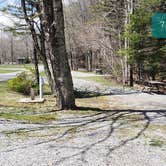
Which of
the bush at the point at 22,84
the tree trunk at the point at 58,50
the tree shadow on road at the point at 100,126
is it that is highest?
the tree trunk at the point at 58,50

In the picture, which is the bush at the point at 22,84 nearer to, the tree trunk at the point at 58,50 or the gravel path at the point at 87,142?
the tree trunk at the point at 58,50

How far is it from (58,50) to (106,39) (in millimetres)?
17343

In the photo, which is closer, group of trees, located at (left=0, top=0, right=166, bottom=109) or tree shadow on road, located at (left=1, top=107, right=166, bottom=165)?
tree shadow on road, located at (left=1, top=107, right=166, bottom=165)

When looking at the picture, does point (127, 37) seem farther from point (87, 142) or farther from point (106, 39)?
point (87, 142)

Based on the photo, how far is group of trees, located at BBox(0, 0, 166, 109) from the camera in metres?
9.15

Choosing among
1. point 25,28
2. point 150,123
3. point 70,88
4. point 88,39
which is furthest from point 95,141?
point 88,39

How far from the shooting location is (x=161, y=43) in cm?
1689

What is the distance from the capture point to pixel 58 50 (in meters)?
9.16

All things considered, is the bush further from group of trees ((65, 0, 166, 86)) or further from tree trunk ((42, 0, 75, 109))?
tree trunk ((42, 0, 75, 109))

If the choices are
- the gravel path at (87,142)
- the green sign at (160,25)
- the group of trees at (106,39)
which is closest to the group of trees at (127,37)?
the group of trees at (106,39)

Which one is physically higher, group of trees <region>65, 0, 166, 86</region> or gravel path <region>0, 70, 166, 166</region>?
group of trees <region>65, 0, 166, 86</region>

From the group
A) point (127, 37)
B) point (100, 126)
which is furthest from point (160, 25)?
point (127, 37)

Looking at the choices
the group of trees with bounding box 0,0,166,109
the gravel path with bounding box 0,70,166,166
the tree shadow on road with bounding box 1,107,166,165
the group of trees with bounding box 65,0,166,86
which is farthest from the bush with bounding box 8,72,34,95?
the gravel path with bounding box 0,70,166,166

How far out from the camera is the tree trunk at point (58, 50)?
8.98 meters
